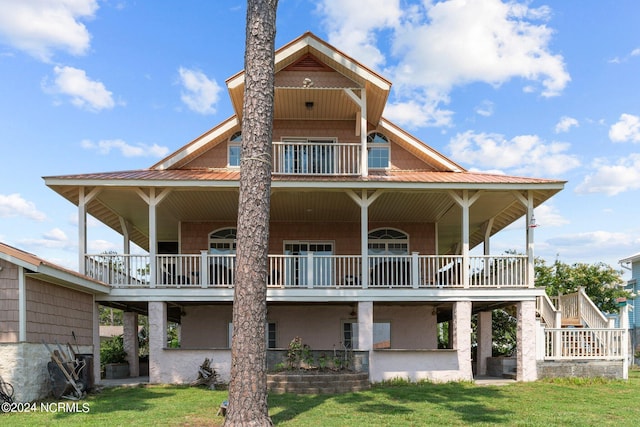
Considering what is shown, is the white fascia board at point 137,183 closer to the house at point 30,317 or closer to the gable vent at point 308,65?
the house at point 30,317

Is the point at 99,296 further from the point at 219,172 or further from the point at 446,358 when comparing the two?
the point at 446,358

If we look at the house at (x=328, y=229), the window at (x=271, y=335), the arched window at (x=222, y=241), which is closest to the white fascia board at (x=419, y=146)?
the house at (x=328, y=229)

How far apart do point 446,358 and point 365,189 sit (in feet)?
15.3

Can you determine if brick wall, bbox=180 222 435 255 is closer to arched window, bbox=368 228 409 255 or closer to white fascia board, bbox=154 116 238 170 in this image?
arched window, bbox=368 228 409 255

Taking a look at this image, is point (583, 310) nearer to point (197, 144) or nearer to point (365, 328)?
point (365, 328)

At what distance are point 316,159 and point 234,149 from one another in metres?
2.63

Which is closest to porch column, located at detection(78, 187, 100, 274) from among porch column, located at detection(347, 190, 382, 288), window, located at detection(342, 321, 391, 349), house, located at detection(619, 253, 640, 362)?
porch column, located at detection(347, 190, 382, 288)

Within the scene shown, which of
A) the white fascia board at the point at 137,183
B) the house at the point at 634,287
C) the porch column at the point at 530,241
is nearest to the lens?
the white fascia board at the point at 137,183

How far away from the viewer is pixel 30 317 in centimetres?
1198

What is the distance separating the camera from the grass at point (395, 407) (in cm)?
993

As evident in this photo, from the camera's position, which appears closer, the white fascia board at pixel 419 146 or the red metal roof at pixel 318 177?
the red metal roof at pixel 318 177

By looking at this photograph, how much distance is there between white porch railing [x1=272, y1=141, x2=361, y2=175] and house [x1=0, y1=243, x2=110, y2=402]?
20.2ft

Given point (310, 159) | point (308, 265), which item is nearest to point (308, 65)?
point (310, 159)

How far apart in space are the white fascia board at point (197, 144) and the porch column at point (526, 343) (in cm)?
940
